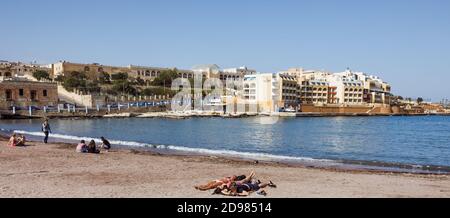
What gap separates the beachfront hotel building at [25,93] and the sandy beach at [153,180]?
185 ft

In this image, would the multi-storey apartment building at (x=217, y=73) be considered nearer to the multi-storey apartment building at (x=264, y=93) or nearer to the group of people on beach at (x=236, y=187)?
the multi-storey apartment building at (x=264, y=93)

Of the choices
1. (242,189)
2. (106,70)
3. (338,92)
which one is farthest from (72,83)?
(242,189)

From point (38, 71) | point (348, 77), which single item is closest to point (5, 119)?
point (38, 71)

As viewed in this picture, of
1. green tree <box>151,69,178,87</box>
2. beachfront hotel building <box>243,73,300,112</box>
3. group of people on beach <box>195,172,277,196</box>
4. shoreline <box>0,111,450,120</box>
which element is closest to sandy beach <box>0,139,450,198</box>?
group of people on beach <box>195,172,277,196</box>

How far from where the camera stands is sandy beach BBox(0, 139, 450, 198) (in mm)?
9969

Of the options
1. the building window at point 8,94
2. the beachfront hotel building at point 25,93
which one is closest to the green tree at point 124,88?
the beachfront hotel building at point 25,93

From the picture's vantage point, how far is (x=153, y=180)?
1187 centimetres

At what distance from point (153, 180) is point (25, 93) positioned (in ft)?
215

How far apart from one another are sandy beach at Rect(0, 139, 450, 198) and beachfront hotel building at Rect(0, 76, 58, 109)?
56471 millimetres

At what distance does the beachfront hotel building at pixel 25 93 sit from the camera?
225ft

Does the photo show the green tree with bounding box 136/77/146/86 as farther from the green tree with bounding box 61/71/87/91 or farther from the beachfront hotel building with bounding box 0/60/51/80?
the beachfront hotel building with bounding box 0/60/51/80
